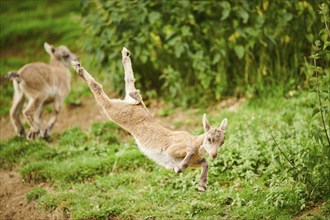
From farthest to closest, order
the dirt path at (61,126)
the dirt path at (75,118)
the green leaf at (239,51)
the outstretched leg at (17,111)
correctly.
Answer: the dirt path at (75,118) < the green leaf at (239,51) < the outstretched leg at (17,111) < the dirt path at (61,126)

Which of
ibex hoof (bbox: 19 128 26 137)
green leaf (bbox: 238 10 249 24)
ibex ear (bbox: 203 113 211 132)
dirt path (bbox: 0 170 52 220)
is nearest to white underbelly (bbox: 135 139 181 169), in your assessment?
ibex ear (bbox: 203 113 211 132)

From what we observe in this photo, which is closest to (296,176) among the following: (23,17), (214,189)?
(214,189)

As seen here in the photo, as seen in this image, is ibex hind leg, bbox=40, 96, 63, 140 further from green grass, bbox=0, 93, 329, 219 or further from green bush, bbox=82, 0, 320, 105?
green bush, bbox=82, 0, 320, 105

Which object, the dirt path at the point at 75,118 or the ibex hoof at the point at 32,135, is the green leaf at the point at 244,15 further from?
the ibex hoof at the point at 32,135

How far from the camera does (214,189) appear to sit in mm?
7109

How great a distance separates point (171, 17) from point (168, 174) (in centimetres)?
340

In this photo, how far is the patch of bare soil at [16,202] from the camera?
7.32 meters

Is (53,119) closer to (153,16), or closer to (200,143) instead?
(153,16)

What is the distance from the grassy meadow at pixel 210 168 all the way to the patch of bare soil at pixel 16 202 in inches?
4.0

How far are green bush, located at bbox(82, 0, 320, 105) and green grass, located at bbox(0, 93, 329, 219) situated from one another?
2.52 ft

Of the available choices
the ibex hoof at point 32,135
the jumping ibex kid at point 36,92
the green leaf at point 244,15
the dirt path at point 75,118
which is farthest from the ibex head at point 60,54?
the green leaf at point 244,15

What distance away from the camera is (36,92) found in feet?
30.0

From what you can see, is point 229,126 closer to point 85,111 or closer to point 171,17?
point 171,17

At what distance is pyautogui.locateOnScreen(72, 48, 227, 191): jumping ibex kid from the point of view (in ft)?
19.9
